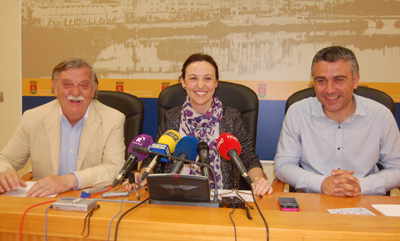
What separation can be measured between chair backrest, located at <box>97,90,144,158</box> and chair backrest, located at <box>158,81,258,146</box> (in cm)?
19

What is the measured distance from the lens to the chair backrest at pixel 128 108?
2.42m

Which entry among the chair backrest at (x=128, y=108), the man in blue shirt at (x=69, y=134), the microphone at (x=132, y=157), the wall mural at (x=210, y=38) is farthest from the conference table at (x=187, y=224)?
the wall mural at (x=210, y=38)

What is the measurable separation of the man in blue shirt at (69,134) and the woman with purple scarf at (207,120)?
361 millimetres

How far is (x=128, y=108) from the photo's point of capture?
2475 millimetres

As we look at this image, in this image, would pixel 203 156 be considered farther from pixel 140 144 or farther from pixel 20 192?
pixel 20 192

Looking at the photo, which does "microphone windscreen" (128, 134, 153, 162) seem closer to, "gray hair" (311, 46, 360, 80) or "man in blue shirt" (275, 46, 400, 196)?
"man in blue shirt" (275, 46, 400, 196)

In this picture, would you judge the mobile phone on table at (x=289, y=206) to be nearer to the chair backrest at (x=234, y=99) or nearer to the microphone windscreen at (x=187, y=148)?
the microphone windscreen at (x=187, y=148)

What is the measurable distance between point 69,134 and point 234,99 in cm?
124

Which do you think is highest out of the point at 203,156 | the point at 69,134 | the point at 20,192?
the point at 203,156

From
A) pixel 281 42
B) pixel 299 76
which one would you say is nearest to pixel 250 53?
Answer: pixel 281 42

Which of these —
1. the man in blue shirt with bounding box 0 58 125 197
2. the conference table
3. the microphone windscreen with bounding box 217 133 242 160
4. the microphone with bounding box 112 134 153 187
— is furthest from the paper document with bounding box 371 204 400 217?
the man in blue shirt with bounding box 0 58 125 197

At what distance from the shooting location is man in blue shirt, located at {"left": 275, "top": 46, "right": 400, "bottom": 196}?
2.10 meters

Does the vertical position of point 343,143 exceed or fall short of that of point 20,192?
it exceeds it

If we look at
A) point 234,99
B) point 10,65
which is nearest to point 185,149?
point 234,99
